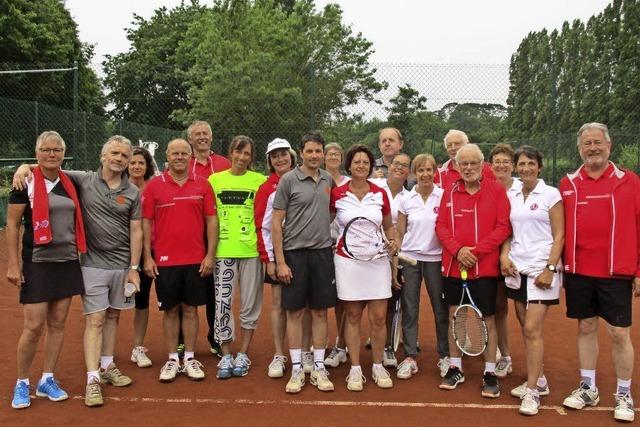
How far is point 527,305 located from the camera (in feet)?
14.4

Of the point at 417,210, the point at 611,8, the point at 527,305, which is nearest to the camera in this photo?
the point at 527,305

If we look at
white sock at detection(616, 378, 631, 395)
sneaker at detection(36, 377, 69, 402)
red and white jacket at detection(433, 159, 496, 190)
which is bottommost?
sneaker at detection(36, 377, 69, 402)

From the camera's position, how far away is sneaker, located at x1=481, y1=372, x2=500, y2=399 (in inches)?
180

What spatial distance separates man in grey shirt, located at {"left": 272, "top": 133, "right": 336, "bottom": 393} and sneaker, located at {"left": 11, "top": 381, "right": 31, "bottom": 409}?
6.10ft

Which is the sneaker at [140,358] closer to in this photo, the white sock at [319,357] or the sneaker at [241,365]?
the sneaker at [241,365]

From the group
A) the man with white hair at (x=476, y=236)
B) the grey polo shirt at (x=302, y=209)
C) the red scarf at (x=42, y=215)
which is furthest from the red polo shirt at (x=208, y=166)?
the man with white hair at (x=476, y=236)

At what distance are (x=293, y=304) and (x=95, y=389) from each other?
61.4 inches

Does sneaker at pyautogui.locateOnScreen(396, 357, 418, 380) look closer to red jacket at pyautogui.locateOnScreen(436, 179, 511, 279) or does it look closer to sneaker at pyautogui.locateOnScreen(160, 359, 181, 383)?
red jacket at pyautogui.locateOnScreen(436, 179, 511, 279)

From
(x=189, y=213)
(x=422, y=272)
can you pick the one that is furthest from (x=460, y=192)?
(x=189, y=213)

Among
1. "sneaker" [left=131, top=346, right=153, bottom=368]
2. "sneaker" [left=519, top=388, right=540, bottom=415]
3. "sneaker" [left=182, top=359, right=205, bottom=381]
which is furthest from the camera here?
"sneaker" [left=131, top=346, right=153, bottom=368]

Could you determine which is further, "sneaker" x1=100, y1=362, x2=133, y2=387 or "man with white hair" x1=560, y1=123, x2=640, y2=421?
"sneaker" x1=100, y1=362, x2=133, y2=387

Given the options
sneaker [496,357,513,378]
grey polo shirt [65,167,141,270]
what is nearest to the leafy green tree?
grey polo shirt [65,167,141,270]

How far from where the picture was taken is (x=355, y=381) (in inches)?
186

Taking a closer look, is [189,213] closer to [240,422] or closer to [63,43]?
[240,422]
